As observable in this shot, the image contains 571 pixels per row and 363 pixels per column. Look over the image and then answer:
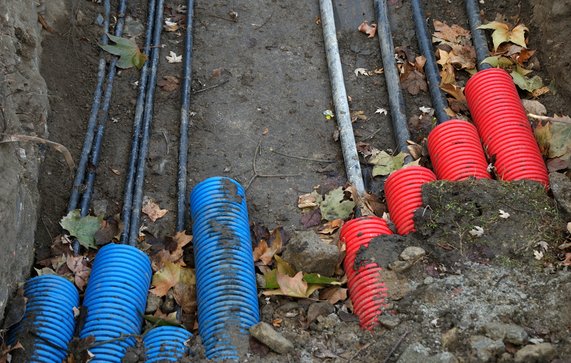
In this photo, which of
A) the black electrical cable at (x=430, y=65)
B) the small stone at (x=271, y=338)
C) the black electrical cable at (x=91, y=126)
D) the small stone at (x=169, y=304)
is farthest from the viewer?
the black electrical cable at (x=430, y=65)

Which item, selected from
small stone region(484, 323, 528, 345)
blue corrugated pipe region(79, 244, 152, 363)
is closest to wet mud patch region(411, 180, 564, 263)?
small stone region(484, 323, 528, 345)

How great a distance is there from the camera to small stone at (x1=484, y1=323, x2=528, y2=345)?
158 inches

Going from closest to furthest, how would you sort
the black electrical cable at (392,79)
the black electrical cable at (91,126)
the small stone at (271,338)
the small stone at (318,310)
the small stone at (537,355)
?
the small stone at (537,355), the small stone at (271,338), the small stone at (318,310), the black electrical cable at (91,126), the black electrical cable at (392,79)

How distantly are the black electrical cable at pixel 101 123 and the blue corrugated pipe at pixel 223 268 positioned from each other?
2.84 ft

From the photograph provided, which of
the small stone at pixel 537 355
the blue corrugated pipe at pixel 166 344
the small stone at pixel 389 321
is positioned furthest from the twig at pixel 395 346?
the blue corrugated pipe at pixel 166 344

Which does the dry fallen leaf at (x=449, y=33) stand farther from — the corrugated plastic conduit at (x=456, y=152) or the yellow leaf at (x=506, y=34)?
the corrugated plastic conduit at (x=456, y=152)

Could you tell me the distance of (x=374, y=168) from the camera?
5785 mm

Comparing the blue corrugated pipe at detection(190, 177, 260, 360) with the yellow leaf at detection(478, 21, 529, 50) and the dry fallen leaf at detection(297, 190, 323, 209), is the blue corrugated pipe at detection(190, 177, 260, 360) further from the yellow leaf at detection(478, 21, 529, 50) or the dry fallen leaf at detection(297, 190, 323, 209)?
the yellow leaf at detection(478, 21, 529, 50)

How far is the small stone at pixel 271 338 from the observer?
14.0ft

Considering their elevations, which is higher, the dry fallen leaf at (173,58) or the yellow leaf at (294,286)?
the dry fallen leaf at (173,58)

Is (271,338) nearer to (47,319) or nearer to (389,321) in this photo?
(389,321)

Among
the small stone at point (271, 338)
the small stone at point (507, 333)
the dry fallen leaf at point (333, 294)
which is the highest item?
the small stone at point (507, 333)

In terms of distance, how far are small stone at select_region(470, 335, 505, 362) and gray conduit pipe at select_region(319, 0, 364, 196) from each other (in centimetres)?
179

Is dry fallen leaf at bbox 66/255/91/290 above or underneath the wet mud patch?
underneath
